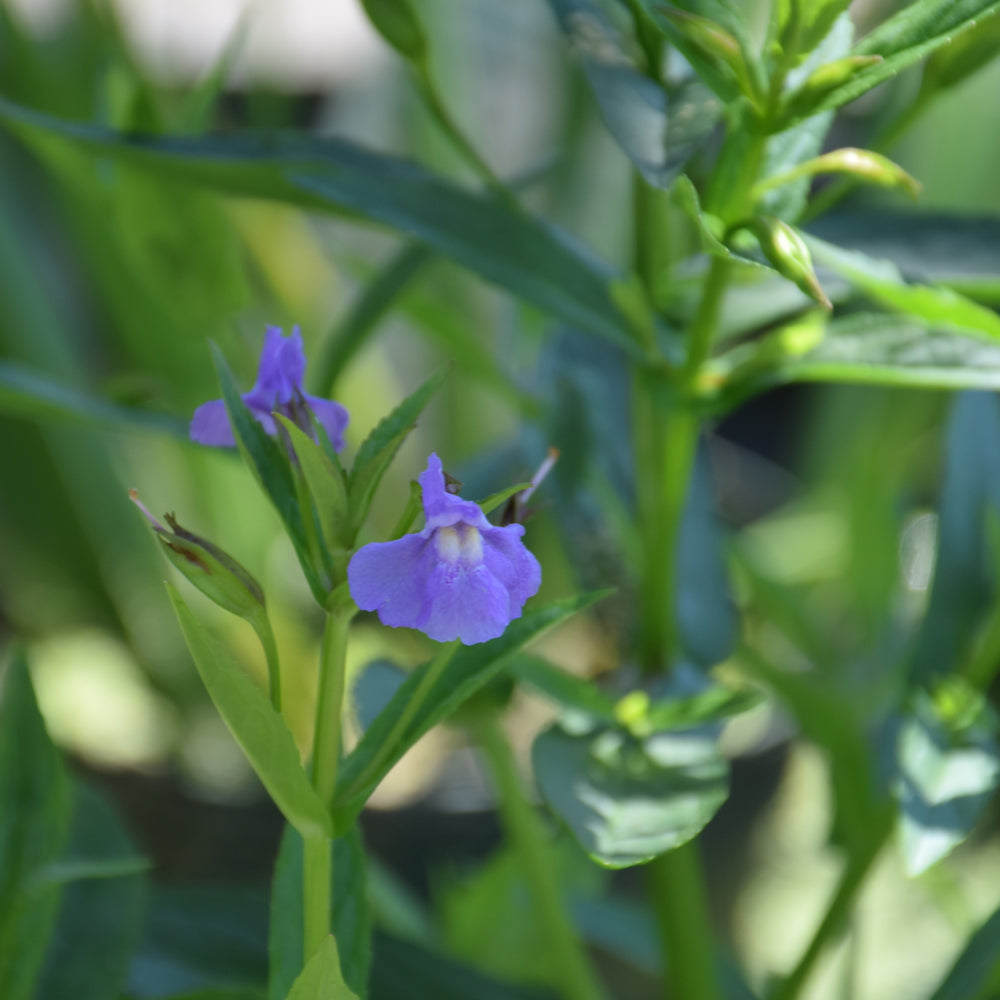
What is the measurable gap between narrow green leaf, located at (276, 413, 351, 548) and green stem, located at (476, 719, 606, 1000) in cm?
17

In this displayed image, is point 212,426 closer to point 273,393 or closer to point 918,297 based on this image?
point 273,393

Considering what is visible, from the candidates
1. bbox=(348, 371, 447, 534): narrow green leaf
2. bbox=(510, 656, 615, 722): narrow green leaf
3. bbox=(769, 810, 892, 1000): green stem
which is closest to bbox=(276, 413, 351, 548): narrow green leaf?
bbox=(348, 371, 447, 534): narrow green leaf

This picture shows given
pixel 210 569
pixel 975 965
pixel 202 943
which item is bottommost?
pixel 202 943

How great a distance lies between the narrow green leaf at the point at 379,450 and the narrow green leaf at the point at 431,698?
0.13 ft

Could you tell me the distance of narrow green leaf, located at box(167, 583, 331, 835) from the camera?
0.22m

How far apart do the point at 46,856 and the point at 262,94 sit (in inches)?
25.6

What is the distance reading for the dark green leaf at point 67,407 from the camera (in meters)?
0.36

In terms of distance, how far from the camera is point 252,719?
23cm

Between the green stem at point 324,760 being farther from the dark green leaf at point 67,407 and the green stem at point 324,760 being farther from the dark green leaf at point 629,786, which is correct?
the dark green leaf at point 67,407

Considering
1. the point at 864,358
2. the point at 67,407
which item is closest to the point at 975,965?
the point at 864,358

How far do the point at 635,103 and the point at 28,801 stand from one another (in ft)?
0.79

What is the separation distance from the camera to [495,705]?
0.37 m

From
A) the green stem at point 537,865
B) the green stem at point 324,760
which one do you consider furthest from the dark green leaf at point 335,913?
the green stem at point 537,865

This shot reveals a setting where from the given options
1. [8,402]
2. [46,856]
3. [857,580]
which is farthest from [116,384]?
[857,580]
